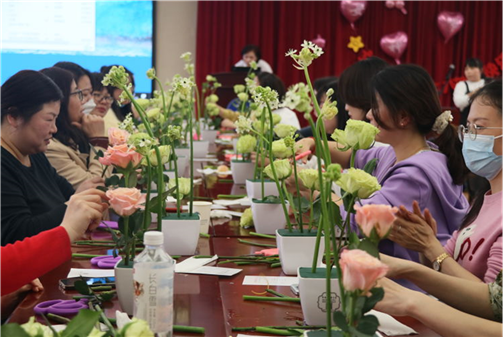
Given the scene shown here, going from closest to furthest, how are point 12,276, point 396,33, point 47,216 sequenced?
point 12,276, point 47,216, point 396,33

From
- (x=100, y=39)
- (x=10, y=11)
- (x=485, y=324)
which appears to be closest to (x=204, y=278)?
(x=485, y=324)

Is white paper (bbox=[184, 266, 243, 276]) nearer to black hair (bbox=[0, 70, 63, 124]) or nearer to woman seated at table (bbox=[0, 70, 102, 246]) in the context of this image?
woman seated at table (bbox=[0, 70, 102, 246])

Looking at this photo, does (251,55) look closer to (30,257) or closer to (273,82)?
(273,82)

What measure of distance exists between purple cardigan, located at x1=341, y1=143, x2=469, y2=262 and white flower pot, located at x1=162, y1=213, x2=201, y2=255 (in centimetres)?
48

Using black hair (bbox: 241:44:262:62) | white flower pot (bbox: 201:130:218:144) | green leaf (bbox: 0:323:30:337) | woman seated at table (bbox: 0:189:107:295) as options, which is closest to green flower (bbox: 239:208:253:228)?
woman seated at table (bbox: 0:189:107:295)

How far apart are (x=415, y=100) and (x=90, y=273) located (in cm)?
113

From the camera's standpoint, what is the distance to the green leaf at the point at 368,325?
838 millimetres

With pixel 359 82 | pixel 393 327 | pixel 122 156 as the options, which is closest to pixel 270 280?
pixel 393 327

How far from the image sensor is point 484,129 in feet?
5.57

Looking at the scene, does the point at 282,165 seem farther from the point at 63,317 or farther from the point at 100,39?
the point at 100,39

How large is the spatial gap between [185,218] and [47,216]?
63 centimetres

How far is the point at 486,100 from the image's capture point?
1701 mm

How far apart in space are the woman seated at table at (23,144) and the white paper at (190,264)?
637 mm

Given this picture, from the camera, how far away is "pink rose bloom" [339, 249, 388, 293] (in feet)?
2.54
